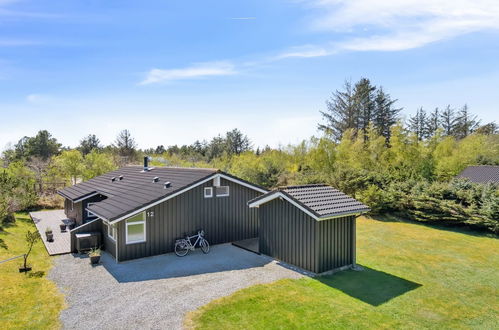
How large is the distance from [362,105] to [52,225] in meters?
34.5

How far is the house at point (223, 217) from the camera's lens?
9062 millimetres

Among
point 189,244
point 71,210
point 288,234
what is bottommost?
point 189,244

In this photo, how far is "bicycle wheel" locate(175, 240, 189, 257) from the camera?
10.5 metres

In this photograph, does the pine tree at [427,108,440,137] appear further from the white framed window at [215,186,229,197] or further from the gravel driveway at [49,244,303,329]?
the gravel driveway at [49,244,303,329]

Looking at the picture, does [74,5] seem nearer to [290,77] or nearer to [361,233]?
[290,77]

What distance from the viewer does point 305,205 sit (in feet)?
28.9

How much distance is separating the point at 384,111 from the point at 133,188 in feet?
114

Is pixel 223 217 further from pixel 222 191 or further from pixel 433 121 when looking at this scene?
pixel 433 121

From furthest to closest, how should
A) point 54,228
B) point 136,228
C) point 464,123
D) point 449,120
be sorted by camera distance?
point 449,120 → point 464,123 → point 54,228 → point 136,228

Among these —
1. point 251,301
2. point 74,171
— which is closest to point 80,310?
point 251,301

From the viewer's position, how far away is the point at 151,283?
26.6ft

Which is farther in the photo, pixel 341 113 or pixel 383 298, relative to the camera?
pixel 341 113

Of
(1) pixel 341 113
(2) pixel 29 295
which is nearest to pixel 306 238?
(2) pixel 29 295

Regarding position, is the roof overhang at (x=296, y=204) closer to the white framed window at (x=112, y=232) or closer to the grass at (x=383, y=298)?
the grass at (x=383, y=298)
